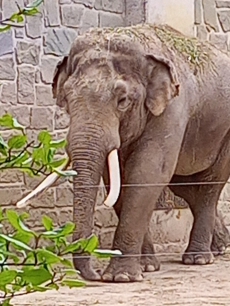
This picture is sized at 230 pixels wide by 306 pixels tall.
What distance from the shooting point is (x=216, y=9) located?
5148mm

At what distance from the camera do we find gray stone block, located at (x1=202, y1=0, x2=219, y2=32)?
16.7ft

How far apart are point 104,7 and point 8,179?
3.65 feet

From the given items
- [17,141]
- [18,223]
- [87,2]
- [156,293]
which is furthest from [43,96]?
[18,223]

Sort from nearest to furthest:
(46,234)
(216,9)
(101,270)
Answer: (46,234)
(101,270)
(216,9)

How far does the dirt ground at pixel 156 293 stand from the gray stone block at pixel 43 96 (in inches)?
51.5

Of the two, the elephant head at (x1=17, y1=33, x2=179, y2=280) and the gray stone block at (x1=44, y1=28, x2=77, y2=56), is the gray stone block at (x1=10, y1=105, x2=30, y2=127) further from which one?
the elephant head at (x1=17, y1=33, x2=179, y2=280)

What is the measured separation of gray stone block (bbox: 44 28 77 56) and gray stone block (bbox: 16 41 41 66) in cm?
7

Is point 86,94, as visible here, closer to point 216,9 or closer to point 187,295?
point 187,295

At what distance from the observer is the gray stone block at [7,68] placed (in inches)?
173

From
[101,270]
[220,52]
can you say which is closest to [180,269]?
[101,270]

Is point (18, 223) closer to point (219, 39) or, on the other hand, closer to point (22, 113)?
point (22, 113)

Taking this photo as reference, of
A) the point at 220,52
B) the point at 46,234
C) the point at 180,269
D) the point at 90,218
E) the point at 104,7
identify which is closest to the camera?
the point at 46,234

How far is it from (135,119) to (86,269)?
61cm

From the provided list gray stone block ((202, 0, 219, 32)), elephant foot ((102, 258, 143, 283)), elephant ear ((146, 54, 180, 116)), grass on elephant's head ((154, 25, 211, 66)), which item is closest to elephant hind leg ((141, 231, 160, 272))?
elephant foot ((102, 258, 143, 283))
